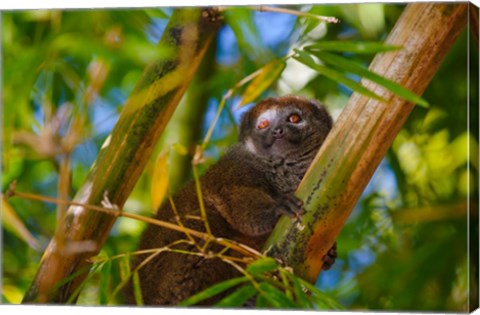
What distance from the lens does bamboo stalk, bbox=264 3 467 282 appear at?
2.57 m

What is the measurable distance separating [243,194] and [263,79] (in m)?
0.41

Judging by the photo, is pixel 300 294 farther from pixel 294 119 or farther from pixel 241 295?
pixel 294 119

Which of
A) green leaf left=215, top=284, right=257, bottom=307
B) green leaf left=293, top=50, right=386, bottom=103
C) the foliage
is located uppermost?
green leaf left=293, top=50, right=386, bottom=103

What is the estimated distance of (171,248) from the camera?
3.10m

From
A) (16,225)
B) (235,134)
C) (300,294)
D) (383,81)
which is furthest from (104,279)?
(383,81)

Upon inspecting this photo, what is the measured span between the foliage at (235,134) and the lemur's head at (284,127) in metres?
0.07

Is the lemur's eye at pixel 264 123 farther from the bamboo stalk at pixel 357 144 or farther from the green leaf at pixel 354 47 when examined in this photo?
the bamboo stalk at pixel 357 144

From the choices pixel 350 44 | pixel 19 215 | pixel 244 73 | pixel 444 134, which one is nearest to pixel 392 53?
pixel 350 44

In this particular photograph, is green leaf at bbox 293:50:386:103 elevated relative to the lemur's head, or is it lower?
elevated

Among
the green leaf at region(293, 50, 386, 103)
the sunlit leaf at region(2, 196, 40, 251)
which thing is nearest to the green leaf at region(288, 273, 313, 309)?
the green leaf at region(293, 50, 386, 103)

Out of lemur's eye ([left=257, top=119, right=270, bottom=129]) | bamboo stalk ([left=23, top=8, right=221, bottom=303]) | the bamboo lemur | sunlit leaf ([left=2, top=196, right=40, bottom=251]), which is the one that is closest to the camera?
bamboo stalk ([left=23, top=8, right=221, bottom=303])

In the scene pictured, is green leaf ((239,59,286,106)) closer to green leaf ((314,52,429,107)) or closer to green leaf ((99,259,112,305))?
green leaf ((314,52,429,107))

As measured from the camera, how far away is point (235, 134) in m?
3.39

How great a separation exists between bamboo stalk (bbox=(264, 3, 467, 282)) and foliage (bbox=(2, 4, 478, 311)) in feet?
0.62
